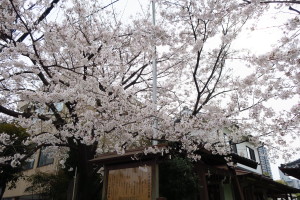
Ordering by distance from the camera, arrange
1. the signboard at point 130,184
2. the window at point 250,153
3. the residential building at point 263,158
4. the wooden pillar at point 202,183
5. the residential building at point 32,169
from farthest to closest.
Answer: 1. the window at point 250,153
2. the residential building at point 32,169
3. the residential building at point 263,158
4. the wooden pillar at point 202,183
5. the signboard at point 130,184

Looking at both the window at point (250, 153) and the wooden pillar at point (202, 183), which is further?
the window at point (250, 153)

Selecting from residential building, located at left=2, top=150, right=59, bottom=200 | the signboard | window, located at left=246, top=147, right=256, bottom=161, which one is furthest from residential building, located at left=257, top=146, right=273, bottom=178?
residential building, located at left=2, top=150, right=59, bottom=200

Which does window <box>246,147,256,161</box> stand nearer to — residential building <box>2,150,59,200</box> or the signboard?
residential building <box>2,150,59,200</box>

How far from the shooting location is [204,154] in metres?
7.09

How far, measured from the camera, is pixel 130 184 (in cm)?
597

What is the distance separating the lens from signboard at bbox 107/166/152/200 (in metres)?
5.71

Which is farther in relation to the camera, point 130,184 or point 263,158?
point 263,158

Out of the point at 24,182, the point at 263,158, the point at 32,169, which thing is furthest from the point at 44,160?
the point at 263,158

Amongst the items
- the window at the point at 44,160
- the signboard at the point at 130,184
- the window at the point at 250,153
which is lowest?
the signboard at the point at 130,184

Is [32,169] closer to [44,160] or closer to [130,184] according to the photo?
[44,160]

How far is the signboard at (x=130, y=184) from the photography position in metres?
5.71

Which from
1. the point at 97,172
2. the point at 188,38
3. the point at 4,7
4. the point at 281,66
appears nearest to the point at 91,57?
the point at 4,7

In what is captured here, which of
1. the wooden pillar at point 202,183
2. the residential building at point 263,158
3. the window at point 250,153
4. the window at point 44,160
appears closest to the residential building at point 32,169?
the window at point 44,160

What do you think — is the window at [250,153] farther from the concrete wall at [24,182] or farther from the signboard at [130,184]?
the signboard at [130,184]
